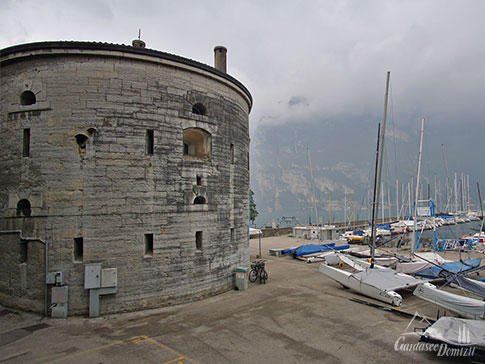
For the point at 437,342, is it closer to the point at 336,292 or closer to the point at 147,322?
the point at 336,292

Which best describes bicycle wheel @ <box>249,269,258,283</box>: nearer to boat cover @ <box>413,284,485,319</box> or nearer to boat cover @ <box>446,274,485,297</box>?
boat cover @ <box>413,284,485,319</box>

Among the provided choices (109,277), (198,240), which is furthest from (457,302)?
(109,277)

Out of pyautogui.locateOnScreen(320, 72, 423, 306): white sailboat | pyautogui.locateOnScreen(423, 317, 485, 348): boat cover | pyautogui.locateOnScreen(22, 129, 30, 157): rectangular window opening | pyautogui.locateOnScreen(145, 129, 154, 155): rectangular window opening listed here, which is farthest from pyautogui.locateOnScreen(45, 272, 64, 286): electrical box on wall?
pyautogui.locateOnScreen(320, 72, 423, 306): white sailboat

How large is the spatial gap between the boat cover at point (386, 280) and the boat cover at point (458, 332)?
4671 millimetres

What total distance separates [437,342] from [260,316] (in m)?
5.95

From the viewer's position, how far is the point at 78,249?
12211mm

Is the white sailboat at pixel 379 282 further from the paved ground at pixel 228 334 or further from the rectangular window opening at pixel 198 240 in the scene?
the rectangular window opening at pixel 198 240

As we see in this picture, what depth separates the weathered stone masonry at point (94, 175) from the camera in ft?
39.7

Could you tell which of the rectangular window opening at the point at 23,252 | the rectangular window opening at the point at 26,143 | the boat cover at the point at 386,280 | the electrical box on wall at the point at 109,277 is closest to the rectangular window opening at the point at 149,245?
the electrical box on wall at the point at 109,277

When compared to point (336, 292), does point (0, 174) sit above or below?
above

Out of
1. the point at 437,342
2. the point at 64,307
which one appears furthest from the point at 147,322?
the point at 437,342

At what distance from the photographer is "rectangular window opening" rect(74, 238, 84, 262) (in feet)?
39.7

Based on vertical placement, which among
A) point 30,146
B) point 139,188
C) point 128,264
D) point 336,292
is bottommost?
point 336,292

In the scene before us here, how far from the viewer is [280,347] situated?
927 centimetres
